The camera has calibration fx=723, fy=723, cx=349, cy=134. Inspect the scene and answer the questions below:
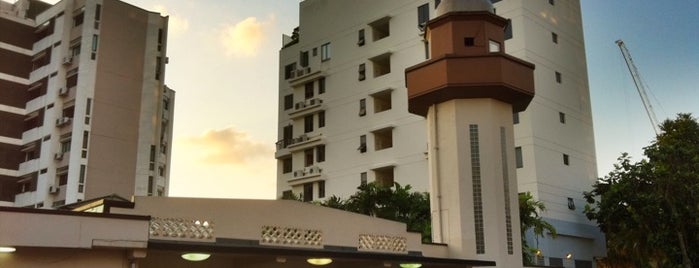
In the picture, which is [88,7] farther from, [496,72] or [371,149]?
[496,72]

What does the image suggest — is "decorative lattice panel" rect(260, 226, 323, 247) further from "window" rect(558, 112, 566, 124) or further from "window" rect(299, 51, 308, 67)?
"window" rect(299, 51, 308, 67)

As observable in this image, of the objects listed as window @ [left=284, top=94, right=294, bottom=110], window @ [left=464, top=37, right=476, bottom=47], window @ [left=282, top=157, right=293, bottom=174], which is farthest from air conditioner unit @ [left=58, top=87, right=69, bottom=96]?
window @ [left=464, top=37, right=476, bottom=47]

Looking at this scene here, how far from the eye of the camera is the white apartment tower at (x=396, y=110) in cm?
3769

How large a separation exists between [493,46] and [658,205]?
539 inches

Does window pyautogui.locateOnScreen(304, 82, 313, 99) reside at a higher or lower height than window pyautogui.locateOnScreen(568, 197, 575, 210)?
higher

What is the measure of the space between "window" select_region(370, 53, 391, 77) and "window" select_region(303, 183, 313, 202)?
8.52 metres

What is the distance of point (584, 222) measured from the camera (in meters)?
39.5

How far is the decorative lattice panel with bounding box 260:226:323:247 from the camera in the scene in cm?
1606

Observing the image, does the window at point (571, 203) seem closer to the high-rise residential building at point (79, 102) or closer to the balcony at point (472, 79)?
the balcony at point (472, 79)

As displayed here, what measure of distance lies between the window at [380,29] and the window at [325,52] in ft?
12.9

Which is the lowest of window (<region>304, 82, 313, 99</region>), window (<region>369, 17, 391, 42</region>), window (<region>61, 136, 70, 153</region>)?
window (<region>61, 136, 70, 153</region>)

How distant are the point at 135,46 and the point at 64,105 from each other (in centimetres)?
625

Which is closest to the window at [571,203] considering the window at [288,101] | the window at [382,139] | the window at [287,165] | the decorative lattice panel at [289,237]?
the window at [382,139]

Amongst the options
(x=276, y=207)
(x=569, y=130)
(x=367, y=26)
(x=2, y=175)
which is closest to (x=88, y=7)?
(x=2, y=175)
